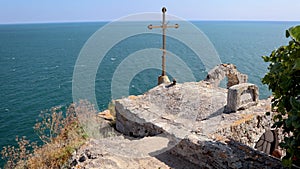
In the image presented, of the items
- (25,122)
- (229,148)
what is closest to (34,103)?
(25,122)

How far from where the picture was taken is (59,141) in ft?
28.0

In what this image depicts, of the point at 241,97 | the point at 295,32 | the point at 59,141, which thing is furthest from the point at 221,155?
the point at 59,141

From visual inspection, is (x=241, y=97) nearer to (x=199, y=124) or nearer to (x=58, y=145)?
(x=199, y=124)

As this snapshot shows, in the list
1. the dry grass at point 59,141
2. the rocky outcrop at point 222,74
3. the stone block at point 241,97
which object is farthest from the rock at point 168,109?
the dry grass at point 59,141

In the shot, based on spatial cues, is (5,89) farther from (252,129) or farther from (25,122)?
(252,129)

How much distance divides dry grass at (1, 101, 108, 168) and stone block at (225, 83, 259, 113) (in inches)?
182

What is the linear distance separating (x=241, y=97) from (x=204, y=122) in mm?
1842

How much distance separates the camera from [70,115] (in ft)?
33.4

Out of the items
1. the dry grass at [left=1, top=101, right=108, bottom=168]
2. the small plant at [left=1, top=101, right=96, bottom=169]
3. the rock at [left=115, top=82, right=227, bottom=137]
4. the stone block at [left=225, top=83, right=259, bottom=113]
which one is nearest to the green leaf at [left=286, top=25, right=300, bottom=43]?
the rock at [left=115, top=82, right=227, bottom=137]

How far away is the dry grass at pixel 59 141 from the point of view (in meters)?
7.47

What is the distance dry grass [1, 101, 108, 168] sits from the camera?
7.47m

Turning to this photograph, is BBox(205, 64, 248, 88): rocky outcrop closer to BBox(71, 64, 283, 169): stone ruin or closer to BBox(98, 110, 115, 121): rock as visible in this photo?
BBox(71, 64, 283, 169): stone ruin

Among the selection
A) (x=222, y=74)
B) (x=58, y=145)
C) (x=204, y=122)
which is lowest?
(x=58, y=145)

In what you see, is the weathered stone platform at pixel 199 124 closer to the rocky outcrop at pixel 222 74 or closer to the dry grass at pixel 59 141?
the rocky outcrop at pixel 222 74
